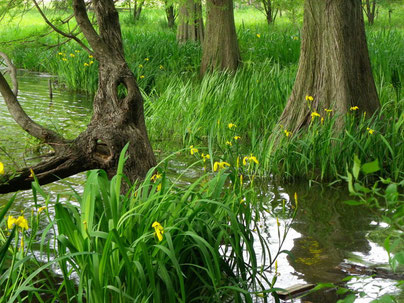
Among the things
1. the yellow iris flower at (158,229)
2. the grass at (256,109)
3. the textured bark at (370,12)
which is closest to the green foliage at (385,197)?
the yellow iris flower at (158,229)

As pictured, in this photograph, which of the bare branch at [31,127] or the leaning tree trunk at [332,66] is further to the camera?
the leaning tree trunk at [332,66]

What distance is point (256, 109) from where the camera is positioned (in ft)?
24.7

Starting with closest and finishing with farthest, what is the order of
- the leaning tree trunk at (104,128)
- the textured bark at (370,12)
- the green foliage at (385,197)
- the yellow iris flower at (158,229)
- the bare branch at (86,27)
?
the green foliage at (385,197) → the yellow iris flower at (158,229) → the leaning tree trunk at (104,128) → the bare branch at (86,27) → the textured bark at (370,12)

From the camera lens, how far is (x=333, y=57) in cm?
646

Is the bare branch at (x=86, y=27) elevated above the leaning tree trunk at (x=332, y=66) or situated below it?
above

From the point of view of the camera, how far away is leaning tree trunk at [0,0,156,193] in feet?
15.4

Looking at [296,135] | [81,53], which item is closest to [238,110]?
[296,135]

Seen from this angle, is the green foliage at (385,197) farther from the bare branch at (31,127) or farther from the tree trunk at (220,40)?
the tree trunk at (220,40)

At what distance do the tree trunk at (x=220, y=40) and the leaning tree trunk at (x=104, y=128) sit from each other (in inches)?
222

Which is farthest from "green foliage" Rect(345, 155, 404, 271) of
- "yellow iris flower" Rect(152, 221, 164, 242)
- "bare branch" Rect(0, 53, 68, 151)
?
"bare branch" Rect(0, 53, 68, 151)

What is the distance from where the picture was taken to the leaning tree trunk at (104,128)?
4.69m

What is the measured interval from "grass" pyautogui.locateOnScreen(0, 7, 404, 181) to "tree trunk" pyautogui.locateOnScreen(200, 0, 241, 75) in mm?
669

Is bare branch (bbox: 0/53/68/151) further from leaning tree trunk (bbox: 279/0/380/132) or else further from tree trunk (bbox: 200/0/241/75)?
tree trunk (bbox: 200/0/241/75)

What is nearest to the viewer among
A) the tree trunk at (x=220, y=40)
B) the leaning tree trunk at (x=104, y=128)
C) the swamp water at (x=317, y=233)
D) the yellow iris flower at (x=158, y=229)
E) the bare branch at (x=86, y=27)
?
the yellow iris flower at (x=158, y=229)
